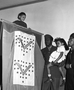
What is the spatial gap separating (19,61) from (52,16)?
1.74 m

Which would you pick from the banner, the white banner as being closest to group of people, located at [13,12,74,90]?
the banner

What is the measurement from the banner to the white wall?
1.13 m

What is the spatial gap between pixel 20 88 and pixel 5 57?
0.49 m

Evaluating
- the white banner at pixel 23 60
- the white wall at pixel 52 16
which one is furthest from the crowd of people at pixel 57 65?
the white wall at pixel 52 16

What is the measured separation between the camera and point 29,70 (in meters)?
3.24

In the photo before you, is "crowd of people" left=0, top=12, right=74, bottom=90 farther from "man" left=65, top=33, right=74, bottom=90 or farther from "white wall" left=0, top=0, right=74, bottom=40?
"white wall" left=0, top=0, right=74, bottom=40

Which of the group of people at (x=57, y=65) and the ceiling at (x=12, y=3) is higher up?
the ceiling at (x=12, y=3)

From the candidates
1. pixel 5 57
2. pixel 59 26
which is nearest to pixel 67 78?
pixel 5 57

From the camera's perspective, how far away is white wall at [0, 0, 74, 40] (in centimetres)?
434

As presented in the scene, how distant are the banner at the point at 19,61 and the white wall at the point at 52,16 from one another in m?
1.13

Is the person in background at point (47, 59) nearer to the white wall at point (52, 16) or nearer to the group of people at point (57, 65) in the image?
the group of people at point (57, 65)

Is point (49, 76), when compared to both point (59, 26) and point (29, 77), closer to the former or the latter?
point (29, 77)

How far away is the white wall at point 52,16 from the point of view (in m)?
4.34

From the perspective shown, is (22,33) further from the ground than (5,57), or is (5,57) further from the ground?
(22,33)
